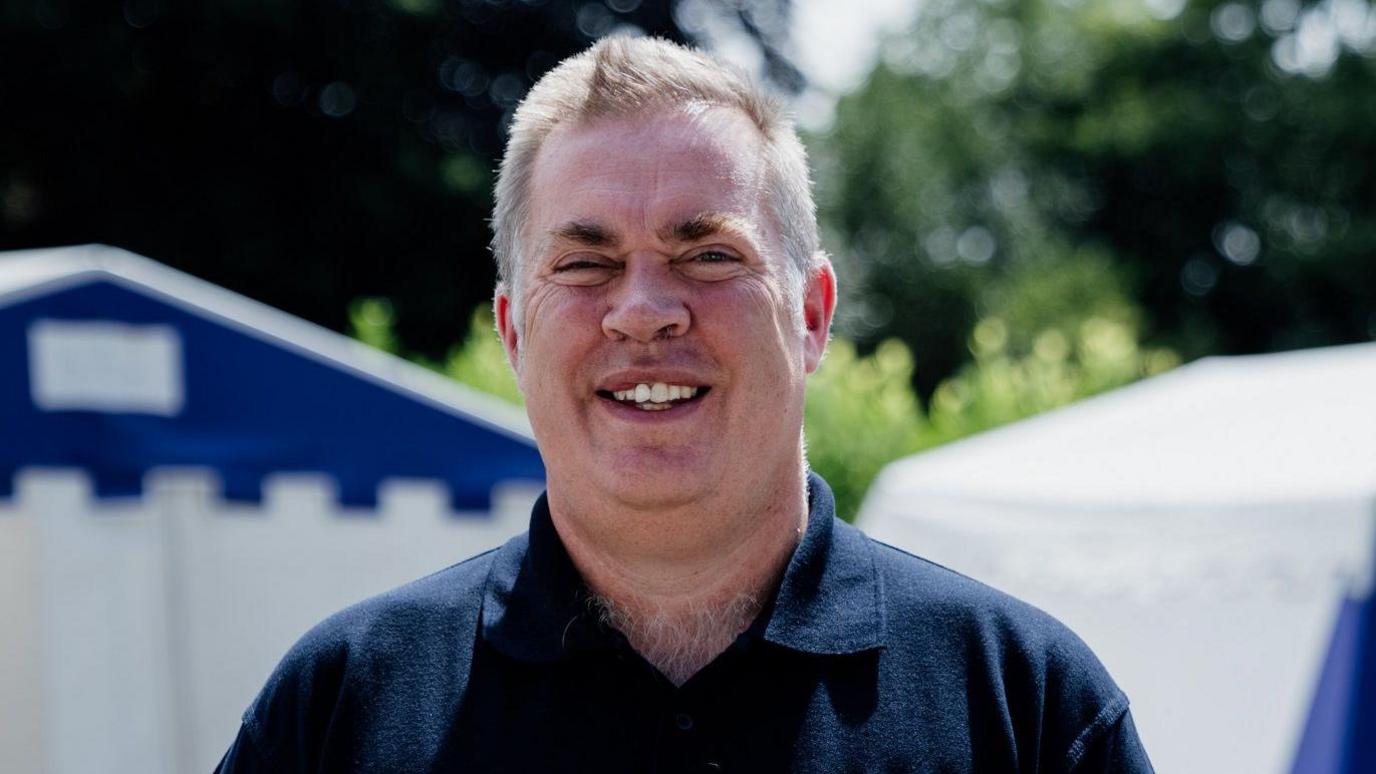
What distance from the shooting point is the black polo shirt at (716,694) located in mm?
1420

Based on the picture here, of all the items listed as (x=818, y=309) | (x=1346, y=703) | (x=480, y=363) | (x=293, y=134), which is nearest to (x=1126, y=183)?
(x=293, y=134)

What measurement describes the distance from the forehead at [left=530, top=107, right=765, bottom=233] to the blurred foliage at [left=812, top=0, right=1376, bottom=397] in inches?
708

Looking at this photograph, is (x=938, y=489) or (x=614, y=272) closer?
(x=614, y=272)

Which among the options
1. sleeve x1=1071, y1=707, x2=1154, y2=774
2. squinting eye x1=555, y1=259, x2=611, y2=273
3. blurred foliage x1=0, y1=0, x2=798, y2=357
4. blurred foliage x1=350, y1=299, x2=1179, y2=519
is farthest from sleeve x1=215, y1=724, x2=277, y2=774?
blurred foliage x1=0, y1=0, x2=798, y2=357

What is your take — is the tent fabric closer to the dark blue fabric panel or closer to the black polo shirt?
the dark blue fabric panel

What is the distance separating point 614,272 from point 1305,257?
78.9ft

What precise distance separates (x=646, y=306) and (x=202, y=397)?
2095 millimetres

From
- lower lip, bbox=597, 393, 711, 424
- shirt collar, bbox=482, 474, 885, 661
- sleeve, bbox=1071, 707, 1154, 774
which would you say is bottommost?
sleeve, bbox=1071, 707, 1154, 774

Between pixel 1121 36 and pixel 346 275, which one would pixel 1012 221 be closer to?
pixel 1121 36

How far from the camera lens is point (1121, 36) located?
25.1m

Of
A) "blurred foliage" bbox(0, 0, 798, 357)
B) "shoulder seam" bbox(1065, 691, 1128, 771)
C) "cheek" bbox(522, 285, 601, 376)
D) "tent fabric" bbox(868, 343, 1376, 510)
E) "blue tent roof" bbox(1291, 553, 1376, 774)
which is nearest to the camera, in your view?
"shoulder seam" bbox(1065, 691, 1128, 771)

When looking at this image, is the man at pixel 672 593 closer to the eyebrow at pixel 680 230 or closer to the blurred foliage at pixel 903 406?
the eyebrow at pixel 680 230

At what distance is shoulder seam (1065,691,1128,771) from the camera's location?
1.41 metres

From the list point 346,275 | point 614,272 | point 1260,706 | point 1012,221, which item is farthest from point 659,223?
point 1012,221
